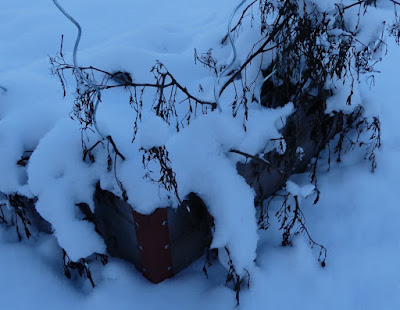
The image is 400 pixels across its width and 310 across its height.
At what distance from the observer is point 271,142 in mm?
2102

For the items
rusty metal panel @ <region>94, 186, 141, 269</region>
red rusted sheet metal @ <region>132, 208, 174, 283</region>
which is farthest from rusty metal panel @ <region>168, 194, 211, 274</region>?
rusty metal panel @ <region>94, 186, 141, 269</region>

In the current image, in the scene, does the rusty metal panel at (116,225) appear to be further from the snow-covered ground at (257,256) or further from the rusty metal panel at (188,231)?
the rusty metal panel at (188,231)

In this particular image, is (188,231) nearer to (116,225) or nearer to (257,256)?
(116,225)

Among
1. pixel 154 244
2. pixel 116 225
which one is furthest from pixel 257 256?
pixel 116 225

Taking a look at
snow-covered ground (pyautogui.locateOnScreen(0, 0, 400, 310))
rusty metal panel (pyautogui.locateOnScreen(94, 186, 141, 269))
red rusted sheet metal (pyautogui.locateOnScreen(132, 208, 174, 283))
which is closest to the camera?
red rusted sheet metal (pyautogui.locateOnScreen(132, 208, 174, 283))

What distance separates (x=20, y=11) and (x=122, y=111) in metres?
3.11

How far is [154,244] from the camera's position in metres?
1.95

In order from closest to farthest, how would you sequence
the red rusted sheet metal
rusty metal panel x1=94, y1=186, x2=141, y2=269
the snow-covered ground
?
the red rusted sheet metal
rusty metal panel x1=94, y1=186, x2=141, y2=269
the snow-covered ground

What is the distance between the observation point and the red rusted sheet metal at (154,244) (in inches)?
71.3

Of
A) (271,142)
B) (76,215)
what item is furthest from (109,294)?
(271,142)

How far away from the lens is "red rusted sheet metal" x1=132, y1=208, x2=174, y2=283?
1.81 meters

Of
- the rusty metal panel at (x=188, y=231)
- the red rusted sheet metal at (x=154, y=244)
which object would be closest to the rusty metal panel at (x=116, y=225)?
the red rusted sheet metal at (x=154, y=244)

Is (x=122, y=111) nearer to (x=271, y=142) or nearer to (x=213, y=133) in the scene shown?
(x=213, y=133)

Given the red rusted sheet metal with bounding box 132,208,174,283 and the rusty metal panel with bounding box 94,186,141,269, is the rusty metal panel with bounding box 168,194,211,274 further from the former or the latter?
the rusty metal panel with bounding box 94,186,141,269
